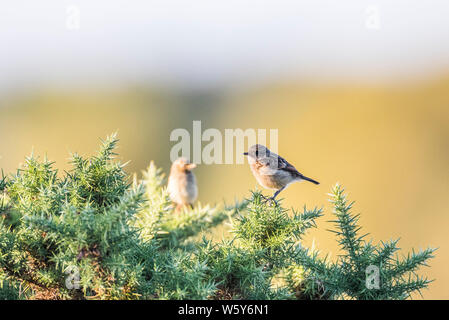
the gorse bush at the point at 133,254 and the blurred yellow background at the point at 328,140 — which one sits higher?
the blurred yellow background at the point at 328,140

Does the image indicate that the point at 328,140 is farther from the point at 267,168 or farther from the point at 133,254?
the point at 133,254

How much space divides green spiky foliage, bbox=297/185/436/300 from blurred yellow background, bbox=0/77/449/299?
264 centimetres

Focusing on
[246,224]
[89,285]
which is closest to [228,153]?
[246,224]

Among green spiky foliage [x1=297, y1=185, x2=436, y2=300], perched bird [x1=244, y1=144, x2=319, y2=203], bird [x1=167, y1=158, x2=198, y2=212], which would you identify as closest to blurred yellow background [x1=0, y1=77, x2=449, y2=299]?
perched bird [x1=244, y1=144, x2=319, y2=203]

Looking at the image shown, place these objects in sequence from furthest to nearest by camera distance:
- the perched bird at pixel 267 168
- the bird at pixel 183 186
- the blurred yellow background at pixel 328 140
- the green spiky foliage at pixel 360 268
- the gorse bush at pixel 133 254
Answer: the blurred yellow background at pixel 328 140 < the bird at pixel 183 186 < the perched bird at pixel 267 168 < the green spiky foliage at pixel 360 268 < the gorse bush at pixel 133 254

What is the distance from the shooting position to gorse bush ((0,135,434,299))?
1.04 m

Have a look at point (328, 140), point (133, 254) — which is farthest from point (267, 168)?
point (328, 140)

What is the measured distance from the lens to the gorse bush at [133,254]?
1042mm

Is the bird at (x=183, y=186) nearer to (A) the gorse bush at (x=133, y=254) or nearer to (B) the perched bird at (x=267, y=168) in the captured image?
(B) the perched bird at (x=267, y=168)

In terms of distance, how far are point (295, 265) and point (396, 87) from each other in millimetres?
8377

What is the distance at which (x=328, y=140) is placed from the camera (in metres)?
8.06

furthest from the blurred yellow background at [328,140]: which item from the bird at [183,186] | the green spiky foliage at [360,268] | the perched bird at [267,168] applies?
the green spiky foliage at [360,268]

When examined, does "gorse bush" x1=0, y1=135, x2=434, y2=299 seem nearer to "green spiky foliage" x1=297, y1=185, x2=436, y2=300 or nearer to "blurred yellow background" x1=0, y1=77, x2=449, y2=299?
"green spiky foliage" x1=297, y1=185, x2=436, y2=300
